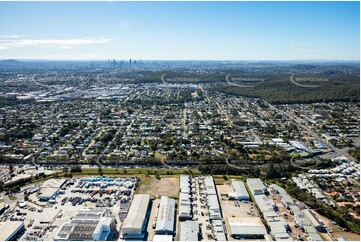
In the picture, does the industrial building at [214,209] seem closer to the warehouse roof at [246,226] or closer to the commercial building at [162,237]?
the warehouse roof at [246,226]

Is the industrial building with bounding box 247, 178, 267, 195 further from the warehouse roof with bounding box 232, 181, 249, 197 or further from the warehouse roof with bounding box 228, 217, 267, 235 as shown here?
the warehouse roof with bounding box 228, 217, 267, 235

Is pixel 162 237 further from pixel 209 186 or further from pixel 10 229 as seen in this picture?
pixel 10 229

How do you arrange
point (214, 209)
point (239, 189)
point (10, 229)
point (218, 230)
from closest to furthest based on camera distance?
1. point (10, 229)
2. point (218, 230)
3. point (214, 209)
4. point (239, 189)

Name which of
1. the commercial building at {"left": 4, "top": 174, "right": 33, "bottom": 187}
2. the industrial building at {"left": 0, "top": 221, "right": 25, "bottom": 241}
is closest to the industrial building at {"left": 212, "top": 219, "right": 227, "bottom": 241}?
the industrial building at {"left": 0, "top": 221, "right": 25, "bottom": 241}

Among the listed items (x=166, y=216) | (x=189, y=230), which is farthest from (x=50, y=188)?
(x=189, y=230)

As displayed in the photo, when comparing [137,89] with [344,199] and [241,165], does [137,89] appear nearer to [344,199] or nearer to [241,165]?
[241,165]
